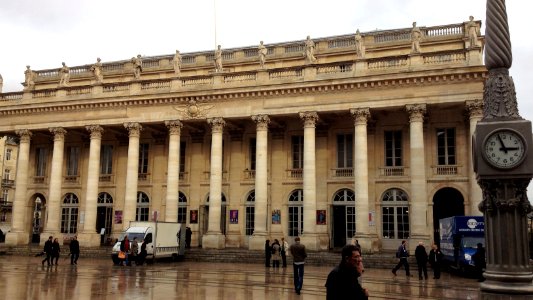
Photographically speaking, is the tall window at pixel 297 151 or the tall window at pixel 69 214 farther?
the tall window at pixel 69 214

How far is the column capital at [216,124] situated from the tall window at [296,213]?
6327 mm

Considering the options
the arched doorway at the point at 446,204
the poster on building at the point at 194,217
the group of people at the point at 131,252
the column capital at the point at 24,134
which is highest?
the column capital at the point at 24,134

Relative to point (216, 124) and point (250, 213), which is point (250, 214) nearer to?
point (250, 213)

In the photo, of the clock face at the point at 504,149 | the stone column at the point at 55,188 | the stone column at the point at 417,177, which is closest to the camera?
the clock face at the point at 504,149

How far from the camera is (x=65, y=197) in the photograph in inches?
1543

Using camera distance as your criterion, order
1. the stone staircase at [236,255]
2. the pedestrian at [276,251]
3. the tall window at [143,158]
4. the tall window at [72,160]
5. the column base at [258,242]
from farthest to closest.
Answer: the tall window at [72,160] < the tall window at [143,158] < the column base at [258,242] < the stone staircase at [236,255] < the pedestrian at [276,251]

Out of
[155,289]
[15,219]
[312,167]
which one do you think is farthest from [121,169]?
[155,289]

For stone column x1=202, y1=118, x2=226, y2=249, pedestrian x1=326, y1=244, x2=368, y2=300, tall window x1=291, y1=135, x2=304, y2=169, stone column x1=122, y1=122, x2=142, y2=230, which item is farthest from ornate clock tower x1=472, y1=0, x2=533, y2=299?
stone column x1=122, y1=122, x2=142, y2=230

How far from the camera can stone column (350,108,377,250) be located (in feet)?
94.5

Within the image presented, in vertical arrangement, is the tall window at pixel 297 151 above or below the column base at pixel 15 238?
above

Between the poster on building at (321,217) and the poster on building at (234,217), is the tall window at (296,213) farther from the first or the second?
the poster on building at (234,217)

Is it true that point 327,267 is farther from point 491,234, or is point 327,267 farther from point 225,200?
point 491,234

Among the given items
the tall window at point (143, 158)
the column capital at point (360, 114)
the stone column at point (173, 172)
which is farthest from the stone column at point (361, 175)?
the tall window at point (143, 158)

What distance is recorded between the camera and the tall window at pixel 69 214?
127ft
